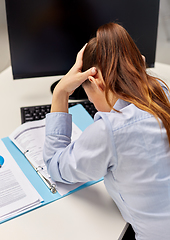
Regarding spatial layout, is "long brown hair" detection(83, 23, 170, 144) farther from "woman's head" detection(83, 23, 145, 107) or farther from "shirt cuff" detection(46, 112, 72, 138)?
"shirt cuff" detection(46, 112, 72, 138)

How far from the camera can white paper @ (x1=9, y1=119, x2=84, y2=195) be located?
72 centimetres

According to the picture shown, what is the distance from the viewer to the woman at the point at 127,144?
571 millimetres

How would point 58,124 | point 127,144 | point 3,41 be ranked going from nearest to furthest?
point 127,144 < point 58,124 < point 3,41

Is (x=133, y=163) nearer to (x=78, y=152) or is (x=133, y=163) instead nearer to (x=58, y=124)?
(x=78, y=152)

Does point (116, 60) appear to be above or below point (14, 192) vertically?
above

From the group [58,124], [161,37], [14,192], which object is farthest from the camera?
[161,37]

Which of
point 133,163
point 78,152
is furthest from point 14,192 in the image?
point 133,163

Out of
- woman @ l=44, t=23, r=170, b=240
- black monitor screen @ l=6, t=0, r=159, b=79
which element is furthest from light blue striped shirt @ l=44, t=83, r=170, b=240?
black monitor screen @ l=6, t=0, r=159, b=79

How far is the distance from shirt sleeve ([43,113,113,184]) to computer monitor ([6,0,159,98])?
384 mm

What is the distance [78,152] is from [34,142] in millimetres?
271

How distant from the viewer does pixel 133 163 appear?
1.89 feet

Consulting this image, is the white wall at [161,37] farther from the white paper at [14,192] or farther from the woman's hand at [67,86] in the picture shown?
the white paper at [14,192]

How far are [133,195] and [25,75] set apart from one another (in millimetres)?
699

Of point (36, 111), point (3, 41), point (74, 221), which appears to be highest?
point (3, 41)
